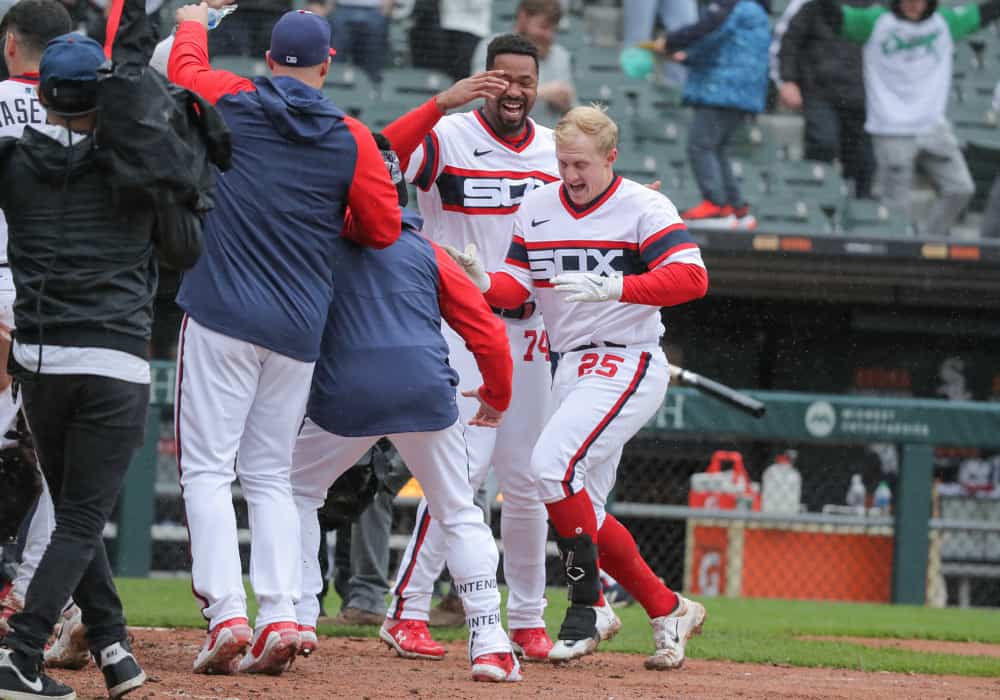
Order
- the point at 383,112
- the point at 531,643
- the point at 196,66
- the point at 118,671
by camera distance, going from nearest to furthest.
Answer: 1. the point at 118,671
2. the point at 196,66
3. the point at 531,643
4. the point at 383,112

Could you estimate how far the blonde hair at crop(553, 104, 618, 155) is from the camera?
16.0ft

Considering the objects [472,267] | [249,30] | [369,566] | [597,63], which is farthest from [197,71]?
[597,63]

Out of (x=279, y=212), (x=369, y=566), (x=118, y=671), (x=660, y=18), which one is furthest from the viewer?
(x=660, y=18)

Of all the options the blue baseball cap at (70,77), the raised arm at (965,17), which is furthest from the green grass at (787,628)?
the raised arm at (965,17)

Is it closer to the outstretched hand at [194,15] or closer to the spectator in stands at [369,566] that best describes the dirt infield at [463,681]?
the spectator in stands at [369,566]

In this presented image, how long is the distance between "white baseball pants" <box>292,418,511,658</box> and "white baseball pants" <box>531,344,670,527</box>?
34 centimetres

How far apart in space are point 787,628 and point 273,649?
3644 millimetres

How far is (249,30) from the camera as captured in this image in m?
11.5

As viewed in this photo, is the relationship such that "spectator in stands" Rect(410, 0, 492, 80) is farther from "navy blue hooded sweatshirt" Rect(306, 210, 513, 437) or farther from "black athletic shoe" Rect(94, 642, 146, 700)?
"black athletic shoe" Rect(94, 642, 146, 700)

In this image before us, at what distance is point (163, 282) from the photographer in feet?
32.1

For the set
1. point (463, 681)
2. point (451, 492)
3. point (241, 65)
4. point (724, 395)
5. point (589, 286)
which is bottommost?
point (463, 681)

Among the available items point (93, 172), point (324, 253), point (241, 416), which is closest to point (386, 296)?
point (324, 253)

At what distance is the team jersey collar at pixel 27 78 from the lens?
4.70 m

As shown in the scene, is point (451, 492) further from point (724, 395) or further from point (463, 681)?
point (724, 395)
